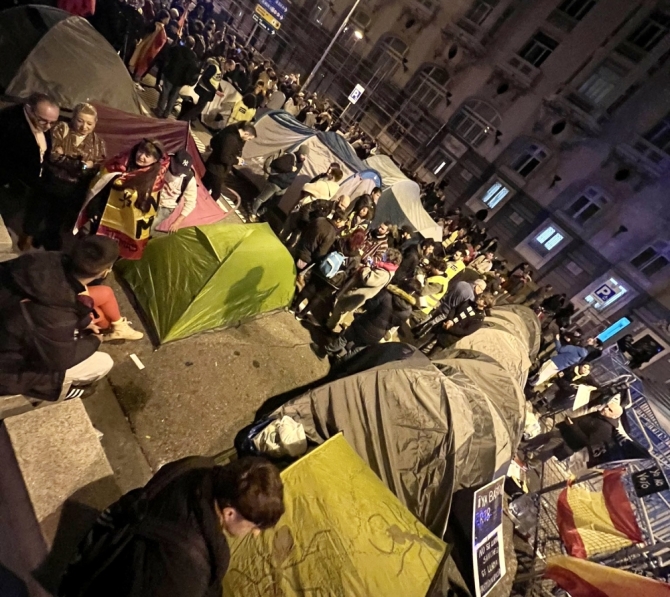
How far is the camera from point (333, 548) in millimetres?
3104

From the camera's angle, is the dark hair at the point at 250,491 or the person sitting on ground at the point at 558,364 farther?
the person sitting on ground at the point at 558,364

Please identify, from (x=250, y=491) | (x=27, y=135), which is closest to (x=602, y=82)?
(x=27, y=135)

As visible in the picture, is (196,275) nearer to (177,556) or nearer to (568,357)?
(177,556)

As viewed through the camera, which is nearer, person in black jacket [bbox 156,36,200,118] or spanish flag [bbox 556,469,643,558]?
spanish flag [bbox 556,469,643,558]

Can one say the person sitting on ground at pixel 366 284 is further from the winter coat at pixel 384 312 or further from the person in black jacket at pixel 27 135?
the person in black jacket at pixel 27 135

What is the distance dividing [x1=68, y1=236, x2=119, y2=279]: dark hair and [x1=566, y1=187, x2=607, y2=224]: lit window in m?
23.9

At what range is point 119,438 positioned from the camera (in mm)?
3939

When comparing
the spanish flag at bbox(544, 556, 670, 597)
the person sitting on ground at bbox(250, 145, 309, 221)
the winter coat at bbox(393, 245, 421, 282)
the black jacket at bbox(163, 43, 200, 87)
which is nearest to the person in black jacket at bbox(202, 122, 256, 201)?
the person sitting on ground at bbox(250, 145, 309, 221)

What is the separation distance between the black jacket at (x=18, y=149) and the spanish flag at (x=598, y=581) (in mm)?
7635

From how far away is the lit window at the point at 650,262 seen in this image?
746 inches

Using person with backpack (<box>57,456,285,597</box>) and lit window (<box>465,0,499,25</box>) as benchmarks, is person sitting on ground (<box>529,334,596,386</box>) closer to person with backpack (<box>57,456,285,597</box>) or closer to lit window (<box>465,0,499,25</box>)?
person with backpack (<box>57,456,285,597</box>)

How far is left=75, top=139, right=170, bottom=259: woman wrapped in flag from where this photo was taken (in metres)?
4.38

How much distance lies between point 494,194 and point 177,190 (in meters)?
21.9

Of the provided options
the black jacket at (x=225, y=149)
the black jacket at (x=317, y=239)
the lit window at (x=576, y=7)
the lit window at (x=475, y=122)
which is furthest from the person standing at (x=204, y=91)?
the lit window at (x=576, y=7)
